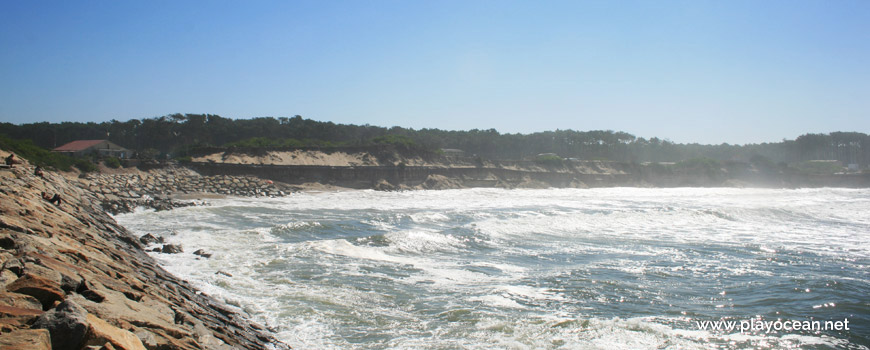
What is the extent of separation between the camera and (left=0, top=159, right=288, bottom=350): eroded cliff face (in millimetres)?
3584

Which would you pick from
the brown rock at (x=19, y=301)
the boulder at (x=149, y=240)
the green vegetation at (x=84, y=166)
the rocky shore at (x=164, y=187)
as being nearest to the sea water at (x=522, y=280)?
the boulder at (x=149, y=240)

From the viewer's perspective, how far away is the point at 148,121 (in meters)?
71.2

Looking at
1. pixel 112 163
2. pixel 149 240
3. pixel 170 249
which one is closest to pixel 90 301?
pixel 170 249

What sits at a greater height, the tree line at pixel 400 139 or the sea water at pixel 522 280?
the tree line at pixel 400 139

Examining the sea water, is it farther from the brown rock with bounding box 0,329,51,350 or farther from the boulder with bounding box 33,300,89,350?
the brown rock with bounding box 0,329,51,350

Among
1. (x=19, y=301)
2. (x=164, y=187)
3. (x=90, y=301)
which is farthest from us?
(x=164, y=187)

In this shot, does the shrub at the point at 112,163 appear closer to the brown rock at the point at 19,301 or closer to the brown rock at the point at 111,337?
the brown rock at the point at 19,301

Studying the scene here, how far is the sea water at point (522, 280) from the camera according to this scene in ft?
27.7

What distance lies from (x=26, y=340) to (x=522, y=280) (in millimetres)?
10191

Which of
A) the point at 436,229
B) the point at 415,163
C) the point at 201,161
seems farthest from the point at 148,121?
the point at 436,229

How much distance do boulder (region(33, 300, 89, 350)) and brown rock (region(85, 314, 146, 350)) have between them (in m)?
0.07

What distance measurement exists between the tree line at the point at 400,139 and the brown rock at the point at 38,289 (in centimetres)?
4400

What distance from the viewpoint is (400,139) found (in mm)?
60906

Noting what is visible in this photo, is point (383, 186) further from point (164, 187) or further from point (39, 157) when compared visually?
point (39, 157)
